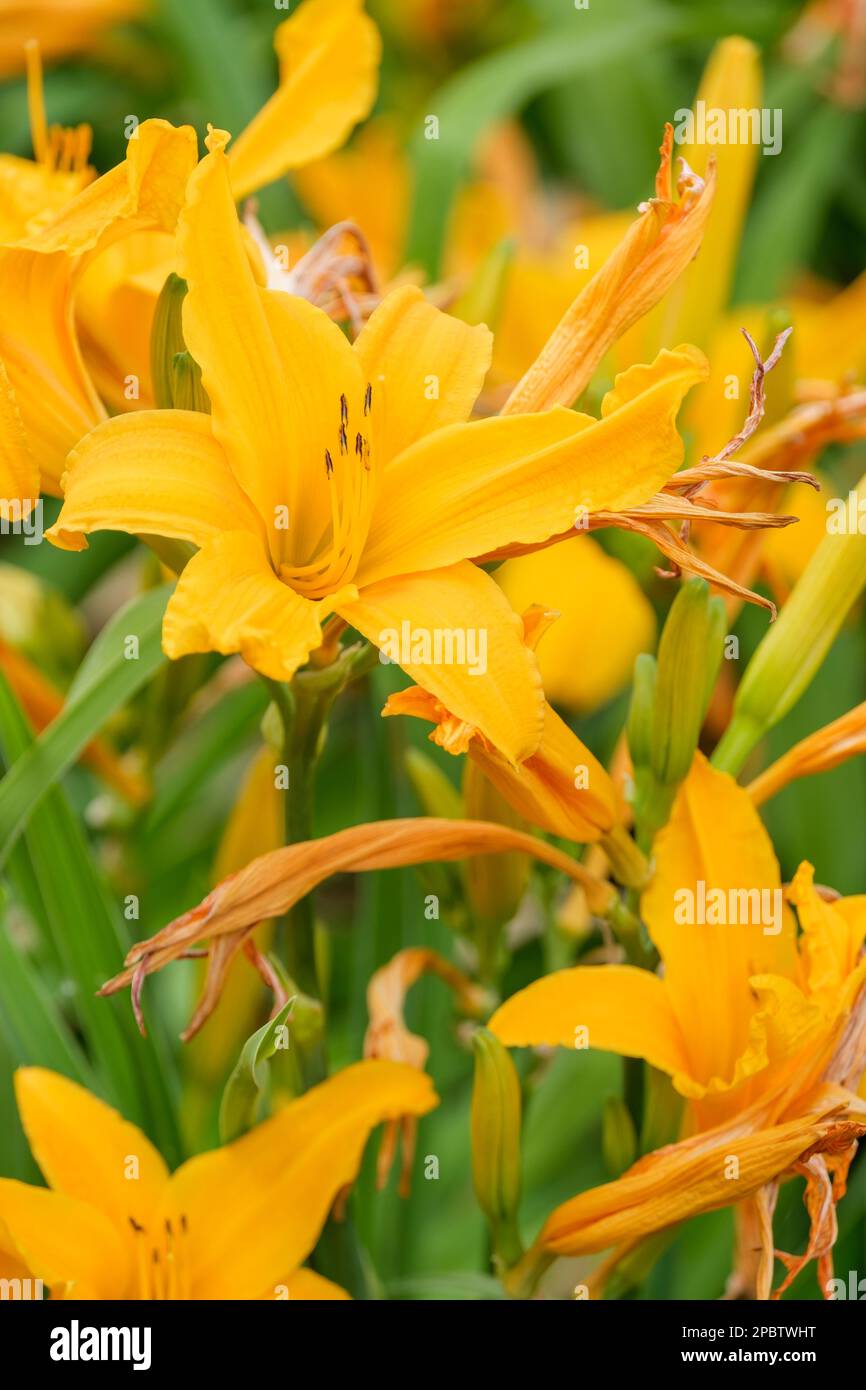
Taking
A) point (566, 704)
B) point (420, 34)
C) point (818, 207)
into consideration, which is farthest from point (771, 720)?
point (420, 34)

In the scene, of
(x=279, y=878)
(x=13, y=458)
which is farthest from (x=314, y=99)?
(x=279, y=878)

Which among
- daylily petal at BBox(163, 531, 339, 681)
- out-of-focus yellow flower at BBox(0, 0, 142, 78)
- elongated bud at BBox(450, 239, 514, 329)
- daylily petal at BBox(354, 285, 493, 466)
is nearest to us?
daylily petal at BBox(163, 531, 339, 681)

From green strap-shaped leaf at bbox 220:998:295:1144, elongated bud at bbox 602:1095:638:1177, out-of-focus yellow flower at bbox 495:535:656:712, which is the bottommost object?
elongated bud at bbox 602:1095:638:1177

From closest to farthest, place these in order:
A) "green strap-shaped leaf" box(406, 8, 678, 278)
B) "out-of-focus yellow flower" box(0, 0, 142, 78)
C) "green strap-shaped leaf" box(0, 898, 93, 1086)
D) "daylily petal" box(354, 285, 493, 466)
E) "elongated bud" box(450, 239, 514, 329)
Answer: "daylily petal" box(354, 285, 493, 466) → "green strap-shaped leaf" box(0, 898, 93, 1086) → "elongated bud" box(450, 239, 514, 329) → "green strap-shaped leaf" box(406, 8, 678, 278) → "out-of-focus yellow flower" box(0, 0, 142, 78)

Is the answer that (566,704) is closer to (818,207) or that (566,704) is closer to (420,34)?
(818,207)

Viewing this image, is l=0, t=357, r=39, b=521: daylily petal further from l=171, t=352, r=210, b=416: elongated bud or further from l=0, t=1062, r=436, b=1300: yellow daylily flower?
l=0, t=1062, r=436, b=1300: yellow daylily flower

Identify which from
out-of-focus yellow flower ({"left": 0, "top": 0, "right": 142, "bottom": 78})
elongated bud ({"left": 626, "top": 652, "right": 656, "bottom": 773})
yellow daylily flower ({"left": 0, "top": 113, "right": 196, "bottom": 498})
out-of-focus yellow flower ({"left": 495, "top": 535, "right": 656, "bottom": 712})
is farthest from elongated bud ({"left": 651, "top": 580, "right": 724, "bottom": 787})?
out-of-focus yellow flower ({"left": 0, "top": 0, "right": 142, "bottom": 78})
